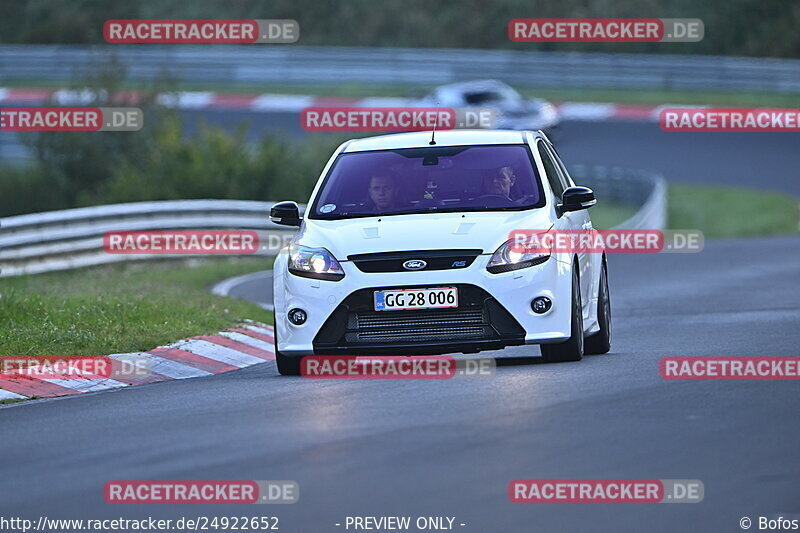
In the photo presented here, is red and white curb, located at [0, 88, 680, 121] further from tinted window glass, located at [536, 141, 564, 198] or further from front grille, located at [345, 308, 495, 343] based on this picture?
front grille, located at [345, 308, 495, 343]

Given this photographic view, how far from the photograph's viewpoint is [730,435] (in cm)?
825

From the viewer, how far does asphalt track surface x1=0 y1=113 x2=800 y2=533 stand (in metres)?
6.95

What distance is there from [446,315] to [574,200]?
154cm

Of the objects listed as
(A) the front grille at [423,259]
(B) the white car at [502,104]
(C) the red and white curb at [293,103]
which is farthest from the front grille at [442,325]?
(C) the red and white curb at [293,103]

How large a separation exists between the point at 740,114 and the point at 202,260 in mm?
17377

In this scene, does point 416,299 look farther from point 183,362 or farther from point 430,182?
point 183,362

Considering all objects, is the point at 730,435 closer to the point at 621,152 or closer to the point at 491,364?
the point at 491,364

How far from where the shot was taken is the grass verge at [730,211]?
1271 inches

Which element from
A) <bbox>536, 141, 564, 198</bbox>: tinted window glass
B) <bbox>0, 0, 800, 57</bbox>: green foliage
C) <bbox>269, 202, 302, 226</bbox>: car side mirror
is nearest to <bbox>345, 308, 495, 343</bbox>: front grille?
<bbox>269, 202, 302, 226</bbox>: car side mirror

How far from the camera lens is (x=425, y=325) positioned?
11.1 m

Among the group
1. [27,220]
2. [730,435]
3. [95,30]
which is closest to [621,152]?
[27,220]

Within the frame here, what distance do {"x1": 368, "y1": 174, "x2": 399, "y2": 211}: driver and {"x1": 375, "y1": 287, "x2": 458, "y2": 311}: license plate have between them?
104 centimetres

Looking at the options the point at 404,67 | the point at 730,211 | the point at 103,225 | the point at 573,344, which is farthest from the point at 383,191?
the point at 404,67

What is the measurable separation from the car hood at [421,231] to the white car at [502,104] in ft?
88.9
